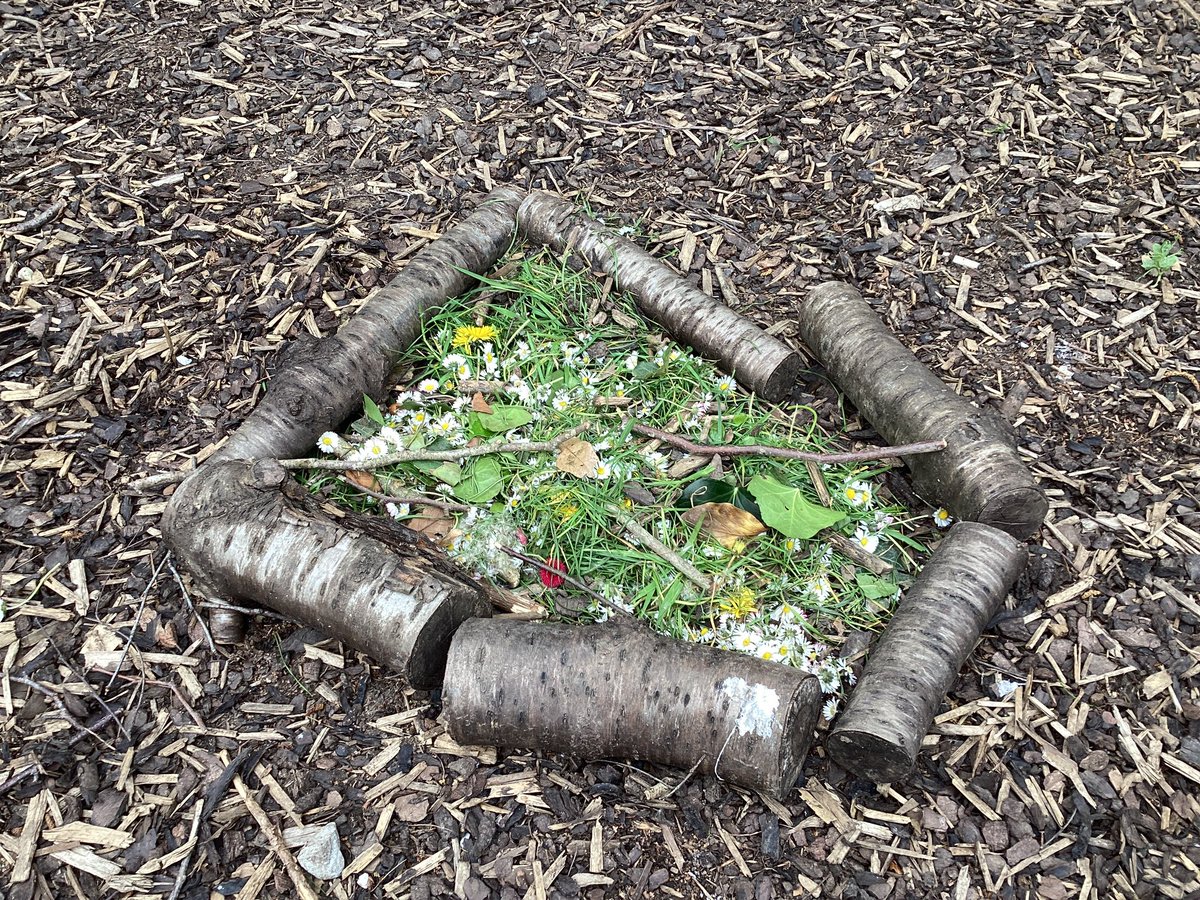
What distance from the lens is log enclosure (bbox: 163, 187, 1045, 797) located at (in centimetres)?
269

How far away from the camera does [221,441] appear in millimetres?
3666

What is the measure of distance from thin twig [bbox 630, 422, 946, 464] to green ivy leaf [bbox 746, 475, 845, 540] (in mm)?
150

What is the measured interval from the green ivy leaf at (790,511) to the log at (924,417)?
1.49ft

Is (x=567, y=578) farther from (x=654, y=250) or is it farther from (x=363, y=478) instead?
(x=654, y=250)

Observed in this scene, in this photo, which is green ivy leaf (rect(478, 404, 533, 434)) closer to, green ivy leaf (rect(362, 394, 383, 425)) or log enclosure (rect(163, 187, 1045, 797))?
green ivy leaf (rect(362, 394, 383, 425))

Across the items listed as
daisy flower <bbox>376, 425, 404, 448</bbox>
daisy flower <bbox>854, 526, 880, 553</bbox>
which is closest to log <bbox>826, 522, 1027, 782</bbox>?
daisy flower <bbox>854, 526, 880, 553</bbox>

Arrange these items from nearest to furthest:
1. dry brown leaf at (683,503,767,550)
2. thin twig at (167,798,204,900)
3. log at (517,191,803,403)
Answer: thin twig at (167,798,204,900) → dry brown leaf at (683,503,767,550) → log at (517,191,803,403)

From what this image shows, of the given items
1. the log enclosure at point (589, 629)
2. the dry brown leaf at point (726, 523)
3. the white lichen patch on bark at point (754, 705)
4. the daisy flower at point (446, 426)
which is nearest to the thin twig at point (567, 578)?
the log enclosure at point (589, 629)

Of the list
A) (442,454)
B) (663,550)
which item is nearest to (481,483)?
(442,454)

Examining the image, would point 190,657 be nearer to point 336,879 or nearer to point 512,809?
point 336,879

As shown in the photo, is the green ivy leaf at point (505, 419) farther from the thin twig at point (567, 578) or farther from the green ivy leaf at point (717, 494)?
the green ivy leaf at point (717, 494)

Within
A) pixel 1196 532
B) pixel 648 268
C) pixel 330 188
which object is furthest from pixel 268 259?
pixel 1196 532

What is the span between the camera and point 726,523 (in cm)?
332

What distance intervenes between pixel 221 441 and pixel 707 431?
6.74 feet
